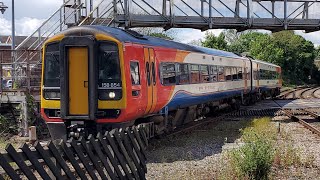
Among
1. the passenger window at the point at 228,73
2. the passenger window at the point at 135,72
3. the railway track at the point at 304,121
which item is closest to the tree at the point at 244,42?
the passenger window at the point at 228,73

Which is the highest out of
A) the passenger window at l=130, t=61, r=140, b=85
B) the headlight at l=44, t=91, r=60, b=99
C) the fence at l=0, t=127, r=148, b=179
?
the passenger window at l=130, t=61, r=140, b=85

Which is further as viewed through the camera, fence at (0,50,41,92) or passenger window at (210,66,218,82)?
passenger window at (210,66,218,82)

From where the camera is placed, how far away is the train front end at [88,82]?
10773 millimetres

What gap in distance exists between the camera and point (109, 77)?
35.7ft

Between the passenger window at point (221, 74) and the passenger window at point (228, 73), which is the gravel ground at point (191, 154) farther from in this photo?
the passenger window at point (228, 73)

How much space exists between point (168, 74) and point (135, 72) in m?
2.43

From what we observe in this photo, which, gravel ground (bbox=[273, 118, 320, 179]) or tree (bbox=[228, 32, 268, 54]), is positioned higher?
tree (bbox=[228, 32, 268, 54])

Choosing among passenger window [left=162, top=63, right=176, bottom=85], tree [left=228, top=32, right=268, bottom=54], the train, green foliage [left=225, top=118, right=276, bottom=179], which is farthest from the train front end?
tree [left=228, top=32, right=268, bottom=54]

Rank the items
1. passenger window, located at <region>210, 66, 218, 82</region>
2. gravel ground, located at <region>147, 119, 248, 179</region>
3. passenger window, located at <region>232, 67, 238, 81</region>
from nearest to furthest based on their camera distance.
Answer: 1. gravel ground, located at <region>147, 119, 248, 179</region>
2. passenger window, located at <region>210, 66, 218, 82</region>
3. passenger window, located at <region>232, 67, 238, 81</region>

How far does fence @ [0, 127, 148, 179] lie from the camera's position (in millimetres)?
4918

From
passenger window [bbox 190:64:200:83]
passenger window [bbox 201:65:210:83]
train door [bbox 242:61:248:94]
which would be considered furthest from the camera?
train door [bbox 242:61:248:94]

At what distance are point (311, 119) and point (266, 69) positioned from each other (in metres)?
Result: 15.0

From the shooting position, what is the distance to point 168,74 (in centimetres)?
1360

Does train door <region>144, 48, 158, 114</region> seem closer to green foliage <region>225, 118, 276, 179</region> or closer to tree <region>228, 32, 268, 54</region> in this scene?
green foliage <region>225, 118, 276, 179</region>
